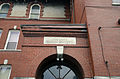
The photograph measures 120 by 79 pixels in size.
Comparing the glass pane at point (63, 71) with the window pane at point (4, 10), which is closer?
the glass pane at point (63, 71)

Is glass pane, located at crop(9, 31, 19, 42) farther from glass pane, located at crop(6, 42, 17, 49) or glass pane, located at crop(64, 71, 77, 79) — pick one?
glass pane, located at crop(64, 71, 77, 79)

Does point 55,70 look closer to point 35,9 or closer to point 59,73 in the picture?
point 59,73

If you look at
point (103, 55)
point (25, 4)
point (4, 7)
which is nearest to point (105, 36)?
point (103, 55)

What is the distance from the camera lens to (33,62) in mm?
7637

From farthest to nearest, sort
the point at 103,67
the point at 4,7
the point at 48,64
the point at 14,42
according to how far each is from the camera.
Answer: the point at 4,7 → the point at 14,42 → the point at 48,64 → the point at 103,67

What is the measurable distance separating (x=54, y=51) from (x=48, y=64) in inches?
63.9

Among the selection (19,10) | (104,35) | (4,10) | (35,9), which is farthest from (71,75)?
(4,10)

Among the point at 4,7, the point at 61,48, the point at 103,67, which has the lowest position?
the point at 103,67

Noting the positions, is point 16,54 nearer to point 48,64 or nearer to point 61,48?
point 48,64

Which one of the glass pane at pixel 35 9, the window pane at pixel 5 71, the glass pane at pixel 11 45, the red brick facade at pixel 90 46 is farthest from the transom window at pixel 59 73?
the glass pane at pixel 35 9

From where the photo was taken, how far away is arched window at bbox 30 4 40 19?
13.6 metres

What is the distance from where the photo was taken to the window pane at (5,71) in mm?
9195

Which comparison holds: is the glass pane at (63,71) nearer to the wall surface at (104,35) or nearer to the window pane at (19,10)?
the wall surface at (104,35)

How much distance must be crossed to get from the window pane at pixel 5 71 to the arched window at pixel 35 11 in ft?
19.1
